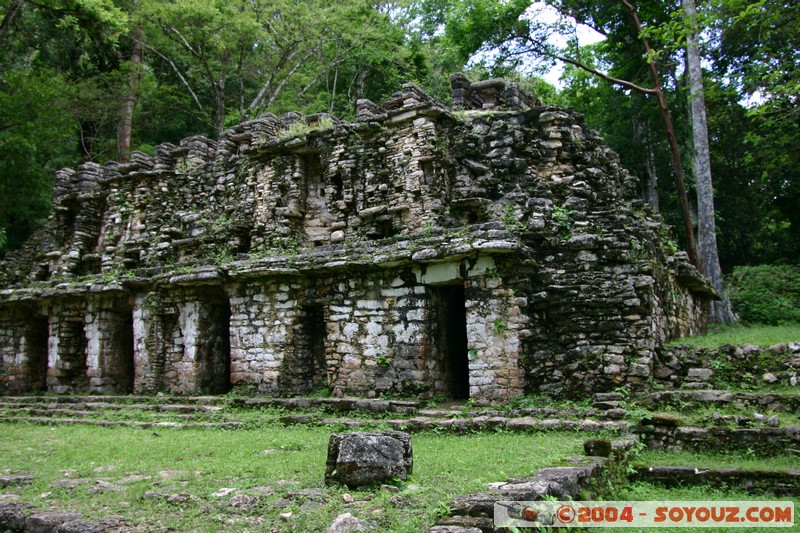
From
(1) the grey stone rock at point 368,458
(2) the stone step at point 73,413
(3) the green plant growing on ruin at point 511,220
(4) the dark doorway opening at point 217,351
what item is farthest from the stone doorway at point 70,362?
(1) the grey stone rock at point 368,458

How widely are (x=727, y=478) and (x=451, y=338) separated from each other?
226 inches

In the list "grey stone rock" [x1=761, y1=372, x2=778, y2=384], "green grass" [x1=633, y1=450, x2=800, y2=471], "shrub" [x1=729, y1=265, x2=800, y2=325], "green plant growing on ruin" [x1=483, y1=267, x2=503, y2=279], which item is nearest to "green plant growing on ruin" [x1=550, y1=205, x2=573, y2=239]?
"green plant growing on ruin" [x1=483, y1=267, x2=503, y2=279]

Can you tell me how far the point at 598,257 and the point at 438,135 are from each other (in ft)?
14.9

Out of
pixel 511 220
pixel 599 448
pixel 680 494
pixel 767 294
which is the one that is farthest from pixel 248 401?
pixel 767 294

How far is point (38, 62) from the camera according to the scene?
22.5 meters

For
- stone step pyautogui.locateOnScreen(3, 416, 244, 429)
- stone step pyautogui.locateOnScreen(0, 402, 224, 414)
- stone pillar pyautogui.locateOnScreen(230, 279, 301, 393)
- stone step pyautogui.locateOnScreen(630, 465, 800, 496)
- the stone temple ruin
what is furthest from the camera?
stone pillar pyautogui.locateOnScreen(230, 279, 301, 393)

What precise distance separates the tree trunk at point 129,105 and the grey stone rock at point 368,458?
20.5 m

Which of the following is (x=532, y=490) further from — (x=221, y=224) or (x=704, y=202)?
(x=704, y=202)

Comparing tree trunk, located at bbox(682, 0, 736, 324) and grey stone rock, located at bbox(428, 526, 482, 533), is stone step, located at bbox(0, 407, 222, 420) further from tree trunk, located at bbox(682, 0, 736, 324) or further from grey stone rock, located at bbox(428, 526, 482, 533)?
tree trunk, located at bbox(682, 0, 736, 324)

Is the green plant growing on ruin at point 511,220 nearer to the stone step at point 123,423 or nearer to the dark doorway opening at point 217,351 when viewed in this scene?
the stone step at point 123,423

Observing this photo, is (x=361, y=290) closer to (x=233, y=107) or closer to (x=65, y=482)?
(x=65, y=482)

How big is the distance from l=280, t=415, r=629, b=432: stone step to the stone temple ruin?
1.35 metres

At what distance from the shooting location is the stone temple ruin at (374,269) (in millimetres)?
10125

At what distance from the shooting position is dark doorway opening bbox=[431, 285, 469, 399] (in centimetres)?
1103
